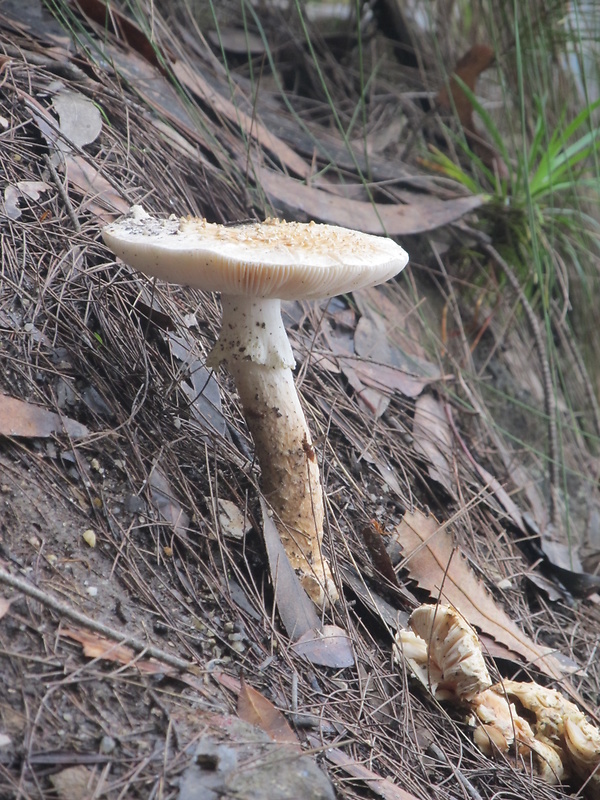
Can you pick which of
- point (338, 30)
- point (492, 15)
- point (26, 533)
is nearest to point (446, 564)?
point (26, 533)

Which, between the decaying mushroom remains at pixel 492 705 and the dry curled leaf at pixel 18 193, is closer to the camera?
the decaying mushroom remains at pixel 492 705

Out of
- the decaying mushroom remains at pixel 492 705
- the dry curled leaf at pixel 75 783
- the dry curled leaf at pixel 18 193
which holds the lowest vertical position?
the decaying mushroom remains at pixel 492 705

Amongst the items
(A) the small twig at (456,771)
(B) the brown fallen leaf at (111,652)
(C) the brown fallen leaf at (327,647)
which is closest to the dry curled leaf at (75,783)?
(B) the brown fallen leaf at (111,652)

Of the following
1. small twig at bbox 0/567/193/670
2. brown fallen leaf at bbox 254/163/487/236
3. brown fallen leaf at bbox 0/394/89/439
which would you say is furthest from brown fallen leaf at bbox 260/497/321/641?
brown fallen leaf at bbox 254/163/487/236

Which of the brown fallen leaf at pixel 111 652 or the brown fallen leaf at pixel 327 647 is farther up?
the brown fallen leaf at pixel 111 652

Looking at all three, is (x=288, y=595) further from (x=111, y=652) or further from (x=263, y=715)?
(x=111, y=652)

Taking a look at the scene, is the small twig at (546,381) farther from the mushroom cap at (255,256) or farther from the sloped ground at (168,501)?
the mushroom cap at (255,256)

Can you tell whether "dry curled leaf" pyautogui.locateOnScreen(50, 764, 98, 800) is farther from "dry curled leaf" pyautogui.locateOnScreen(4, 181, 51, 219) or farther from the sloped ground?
"dry curled leaf" pyautogui.locateOnScreen(4, 181, 51, 219)
